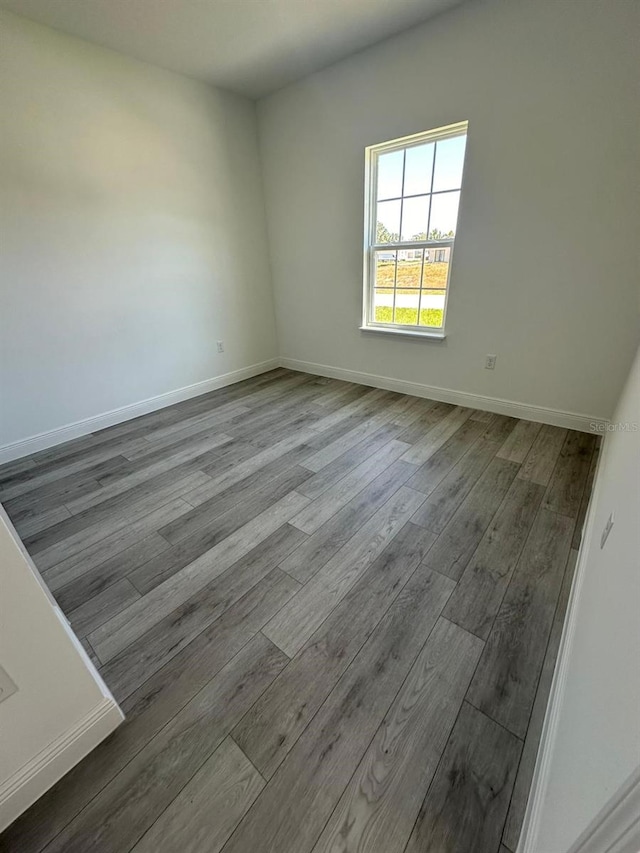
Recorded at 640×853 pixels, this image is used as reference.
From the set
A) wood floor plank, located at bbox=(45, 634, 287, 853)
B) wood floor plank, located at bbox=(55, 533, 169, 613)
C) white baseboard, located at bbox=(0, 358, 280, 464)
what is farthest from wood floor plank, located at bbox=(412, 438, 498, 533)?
white baseboard, located at bbox=(0, 358, 280, 464)

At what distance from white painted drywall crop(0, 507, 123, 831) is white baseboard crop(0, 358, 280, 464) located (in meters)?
2.31

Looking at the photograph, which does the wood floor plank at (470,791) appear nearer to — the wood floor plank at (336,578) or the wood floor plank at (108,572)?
the wood floor plank at (336,578)

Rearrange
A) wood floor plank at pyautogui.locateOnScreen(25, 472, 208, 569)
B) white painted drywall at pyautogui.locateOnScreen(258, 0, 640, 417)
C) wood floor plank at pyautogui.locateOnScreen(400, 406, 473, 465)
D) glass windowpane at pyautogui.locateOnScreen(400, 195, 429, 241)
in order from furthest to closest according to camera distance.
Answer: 1. glass windowpane at pyautogui.locateOnScreen(400, 195, 429, 241)
2. wood floor plank at pyautogui.locateOnScreen(400, 406, 473, 465)
3. white painted drywall at pyautogui.locateOnScreen(258, 0, 640, 417)
4. wood floor plank at pyautogui.locateOnScreen(25, 472, 208, 569)

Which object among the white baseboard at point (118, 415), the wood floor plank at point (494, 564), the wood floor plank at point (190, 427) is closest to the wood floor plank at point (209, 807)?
the wood floor plank at point (494, 564)

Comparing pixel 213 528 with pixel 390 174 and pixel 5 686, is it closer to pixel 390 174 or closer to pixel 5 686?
pixel 5 686

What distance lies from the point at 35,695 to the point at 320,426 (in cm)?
218

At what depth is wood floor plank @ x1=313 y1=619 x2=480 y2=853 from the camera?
0.82 m

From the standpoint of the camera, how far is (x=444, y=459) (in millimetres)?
2283

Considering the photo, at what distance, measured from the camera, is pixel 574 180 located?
2121 millimetres

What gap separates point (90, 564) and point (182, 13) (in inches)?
127

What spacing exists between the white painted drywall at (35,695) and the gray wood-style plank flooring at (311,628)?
3.1 inches

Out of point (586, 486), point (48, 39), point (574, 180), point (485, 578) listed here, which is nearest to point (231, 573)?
point (485, 578)

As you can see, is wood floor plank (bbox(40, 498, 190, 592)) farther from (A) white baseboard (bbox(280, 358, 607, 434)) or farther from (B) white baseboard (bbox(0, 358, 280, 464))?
(A) white baseboard (bbox(280, 358, 607, 434))

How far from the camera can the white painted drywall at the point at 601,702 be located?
46cm
